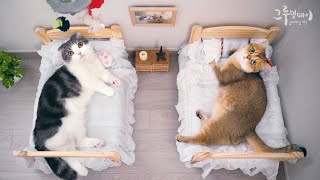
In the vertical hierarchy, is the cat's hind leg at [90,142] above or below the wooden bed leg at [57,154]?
below

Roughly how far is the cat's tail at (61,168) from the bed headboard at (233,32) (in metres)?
1.47

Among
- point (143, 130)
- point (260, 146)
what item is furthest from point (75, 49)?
point (260, 146)

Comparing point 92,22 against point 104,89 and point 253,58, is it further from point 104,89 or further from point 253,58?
point 253,58

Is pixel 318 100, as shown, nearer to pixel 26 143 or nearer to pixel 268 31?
pixel 268 31

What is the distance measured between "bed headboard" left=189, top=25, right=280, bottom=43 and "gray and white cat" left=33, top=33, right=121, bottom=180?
0.87 meters

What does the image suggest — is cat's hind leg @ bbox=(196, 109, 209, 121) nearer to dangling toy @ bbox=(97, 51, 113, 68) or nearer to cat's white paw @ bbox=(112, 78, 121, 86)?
cat's white paw @ bbox=(112, 78, 121, 86)

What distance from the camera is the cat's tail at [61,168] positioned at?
7.54ft

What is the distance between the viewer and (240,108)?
2.40 m

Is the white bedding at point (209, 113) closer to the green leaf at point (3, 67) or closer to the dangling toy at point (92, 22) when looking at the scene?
the dangling toy at point (92, 22)

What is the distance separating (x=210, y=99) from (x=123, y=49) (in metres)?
0.90

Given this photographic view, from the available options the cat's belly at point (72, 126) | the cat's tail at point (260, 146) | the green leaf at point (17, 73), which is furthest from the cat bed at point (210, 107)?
the green leaf at point (17, 73)

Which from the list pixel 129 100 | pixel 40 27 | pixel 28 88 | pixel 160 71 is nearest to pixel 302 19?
pixel 160 71

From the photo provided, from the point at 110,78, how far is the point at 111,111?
29 cm

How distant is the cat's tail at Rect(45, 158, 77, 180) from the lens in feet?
7.54
